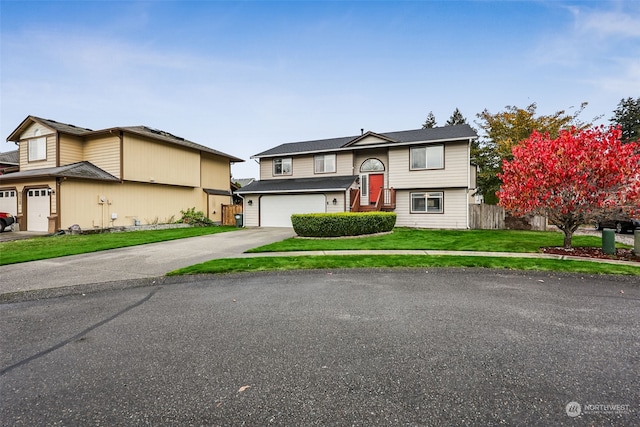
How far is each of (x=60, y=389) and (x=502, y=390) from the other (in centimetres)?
395

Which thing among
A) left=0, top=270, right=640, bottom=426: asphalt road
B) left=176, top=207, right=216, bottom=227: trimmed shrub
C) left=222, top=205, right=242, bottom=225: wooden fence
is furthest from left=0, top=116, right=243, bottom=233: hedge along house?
left=0, top=270, right=640, bottom=426: asphalt road

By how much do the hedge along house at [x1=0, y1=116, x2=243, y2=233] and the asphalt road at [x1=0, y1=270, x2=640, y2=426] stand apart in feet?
47.3

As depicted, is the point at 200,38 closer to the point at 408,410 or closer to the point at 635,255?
the point at 408,410

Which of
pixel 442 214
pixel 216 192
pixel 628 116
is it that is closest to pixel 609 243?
pixel 442 214

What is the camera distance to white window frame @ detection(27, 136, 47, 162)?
18.8m

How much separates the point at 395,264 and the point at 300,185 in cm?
1357

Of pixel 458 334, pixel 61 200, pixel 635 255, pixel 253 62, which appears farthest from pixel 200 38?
pixel 635 255

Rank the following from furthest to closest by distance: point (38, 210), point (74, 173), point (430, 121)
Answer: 1. point (430, 121)
2. point (38, 210)
3. point (74, 173)

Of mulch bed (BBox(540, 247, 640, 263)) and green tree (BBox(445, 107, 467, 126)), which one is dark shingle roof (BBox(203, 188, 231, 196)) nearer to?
mulch bed (BBox(540, 247, 640, 263))

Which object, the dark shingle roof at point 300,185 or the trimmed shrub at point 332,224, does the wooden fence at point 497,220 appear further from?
the trimmed shrub at point 332,224

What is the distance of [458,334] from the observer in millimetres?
3619

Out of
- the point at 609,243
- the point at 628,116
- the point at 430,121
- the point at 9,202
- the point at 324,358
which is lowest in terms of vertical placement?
the point at 324,358

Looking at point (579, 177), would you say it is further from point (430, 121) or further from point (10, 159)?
point (430, 121)

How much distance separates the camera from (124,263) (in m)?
8.54
